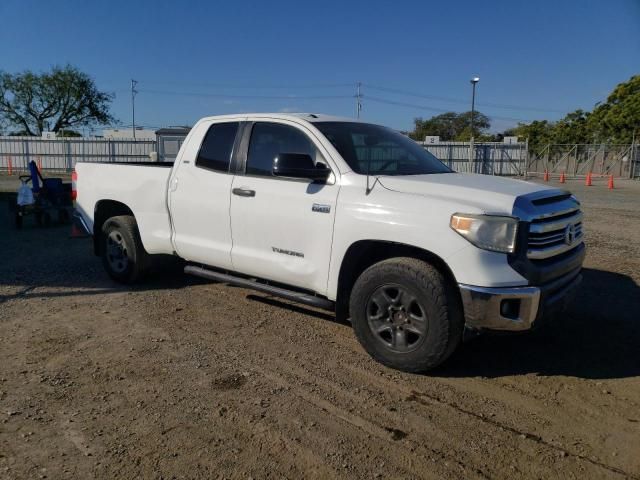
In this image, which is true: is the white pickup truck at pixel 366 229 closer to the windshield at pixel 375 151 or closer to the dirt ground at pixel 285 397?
the windshield at pixel 375 151

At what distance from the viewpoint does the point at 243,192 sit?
4.83m

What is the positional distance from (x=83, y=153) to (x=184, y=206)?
105 ft

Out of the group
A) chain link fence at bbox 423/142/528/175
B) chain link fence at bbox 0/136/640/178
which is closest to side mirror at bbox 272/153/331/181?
chain link fence at bbox 0/136/640/178

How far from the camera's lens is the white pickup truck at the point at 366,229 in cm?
357

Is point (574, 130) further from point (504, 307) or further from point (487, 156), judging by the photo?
point (504, 307)

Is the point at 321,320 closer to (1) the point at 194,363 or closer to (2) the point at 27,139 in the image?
(1) the point at 194,363

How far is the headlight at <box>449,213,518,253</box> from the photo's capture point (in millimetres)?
3502

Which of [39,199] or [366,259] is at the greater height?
[366,259]

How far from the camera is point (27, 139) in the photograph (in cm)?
3416

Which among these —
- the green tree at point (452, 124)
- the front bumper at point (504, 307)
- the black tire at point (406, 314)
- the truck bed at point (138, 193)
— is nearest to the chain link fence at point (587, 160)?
the truck bed at point (138, 193)

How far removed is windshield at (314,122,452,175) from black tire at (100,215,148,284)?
264cm

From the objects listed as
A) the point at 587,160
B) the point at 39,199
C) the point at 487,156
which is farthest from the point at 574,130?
the point at 39,199

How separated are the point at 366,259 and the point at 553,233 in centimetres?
140

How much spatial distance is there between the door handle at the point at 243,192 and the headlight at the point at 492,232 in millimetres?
2000
